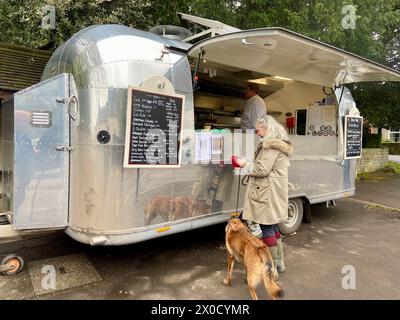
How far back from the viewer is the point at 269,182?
151 inches

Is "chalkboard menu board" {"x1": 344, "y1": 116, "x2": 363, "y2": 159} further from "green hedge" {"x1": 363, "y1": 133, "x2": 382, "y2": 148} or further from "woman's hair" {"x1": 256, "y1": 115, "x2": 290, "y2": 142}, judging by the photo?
"green hedge" {"x1": 363, "y1": 133, "x2": 382, "y2": 148}

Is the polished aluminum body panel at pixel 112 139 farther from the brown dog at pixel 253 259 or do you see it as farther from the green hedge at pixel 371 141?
the green hedge at pixel 371 141

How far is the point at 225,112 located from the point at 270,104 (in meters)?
1.27

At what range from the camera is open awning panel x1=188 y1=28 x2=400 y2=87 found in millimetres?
3791

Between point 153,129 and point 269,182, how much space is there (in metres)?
1.41

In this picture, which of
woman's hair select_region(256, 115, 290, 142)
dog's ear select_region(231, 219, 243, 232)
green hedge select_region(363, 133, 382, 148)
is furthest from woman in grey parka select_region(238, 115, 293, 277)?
green hedge select_region(363, 133, 382, 148)

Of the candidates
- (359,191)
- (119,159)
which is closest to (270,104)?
(359,191)

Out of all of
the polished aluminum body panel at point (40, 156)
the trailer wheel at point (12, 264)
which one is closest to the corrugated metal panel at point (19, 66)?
the polished aluminum body panel at point (40, 156)

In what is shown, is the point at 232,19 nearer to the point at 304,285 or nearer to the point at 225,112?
the point at 225,112

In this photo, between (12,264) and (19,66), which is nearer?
(12,264)

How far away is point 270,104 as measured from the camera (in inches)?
313

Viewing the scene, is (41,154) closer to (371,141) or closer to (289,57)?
(289,57)

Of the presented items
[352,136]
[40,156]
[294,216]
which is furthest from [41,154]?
[352,136]

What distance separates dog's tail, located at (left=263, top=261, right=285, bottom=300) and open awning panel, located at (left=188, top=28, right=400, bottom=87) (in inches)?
92.3
